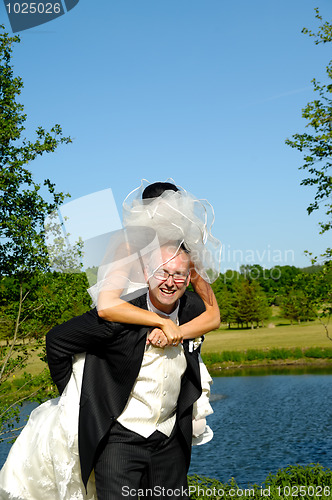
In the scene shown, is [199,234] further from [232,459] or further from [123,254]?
[232,459]

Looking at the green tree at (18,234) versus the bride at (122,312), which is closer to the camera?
the bride at (122,312)

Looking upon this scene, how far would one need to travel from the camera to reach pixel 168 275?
265cm

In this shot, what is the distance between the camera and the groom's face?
265 cm

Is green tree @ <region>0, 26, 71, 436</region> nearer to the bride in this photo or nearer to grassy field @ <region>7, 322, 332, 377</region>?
the bride

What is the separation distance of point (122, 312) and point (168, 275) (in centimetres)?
31

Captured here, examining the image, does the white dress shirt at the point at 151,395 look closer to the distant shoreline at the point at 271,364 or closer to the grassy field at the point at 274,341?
the distant shoreline at the point at 271,364

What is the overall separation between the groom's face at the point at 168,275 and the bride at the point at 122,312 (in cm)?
6

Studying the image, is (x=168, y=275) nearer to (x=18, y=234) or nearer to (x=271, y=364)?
(x=18, y=234)

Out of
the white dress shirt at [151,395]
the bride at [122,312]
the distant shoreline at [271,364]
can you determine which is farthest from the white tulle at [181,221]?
the distant shoreline at [271,364]

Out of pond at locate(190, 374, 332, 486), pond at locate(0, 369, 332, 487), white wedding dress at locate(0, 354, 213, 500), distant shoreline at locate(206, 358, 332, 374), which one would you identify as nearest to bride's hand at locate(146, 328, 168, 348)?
white wedding dress at locate(0, 354, 213, 500)

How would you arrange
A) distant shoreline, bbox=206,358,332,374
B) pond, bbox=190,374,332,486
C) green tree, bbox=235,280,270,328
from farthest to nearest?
green tree, bbox=235,280,270,328 → distant shoreline, bbox=206,358,332,374 → pond, bbox=190,374,332,486

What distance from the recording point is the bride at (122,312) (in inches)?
102

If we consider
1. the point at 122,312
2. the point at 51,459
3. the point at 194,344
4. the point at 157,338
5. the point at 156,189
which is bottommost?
the point at 51,459

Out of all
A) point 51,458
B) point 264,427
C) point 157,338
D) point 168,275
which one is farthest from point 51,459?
point 264,427
